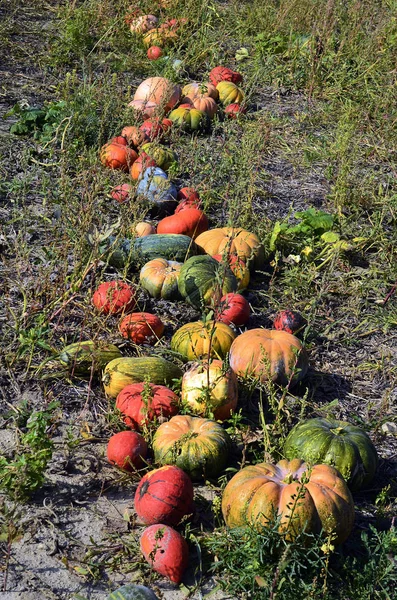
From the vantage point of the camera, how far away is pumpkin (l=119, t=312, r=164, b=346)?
15.4 ft

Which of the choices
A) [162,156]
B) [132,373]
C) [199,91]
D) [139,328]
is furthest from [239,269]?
[199,91]

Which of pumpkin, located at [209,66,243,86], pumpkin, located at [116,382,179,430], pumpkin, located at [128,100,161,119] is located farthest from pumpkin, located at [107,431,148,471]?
pumpkin, located at [209,66,243,86]

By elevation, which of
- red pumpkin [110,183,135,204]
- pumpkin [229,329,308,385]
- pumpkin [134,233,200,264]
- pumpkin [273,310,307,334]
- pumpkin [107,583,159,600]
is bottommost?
red pumpkin [110,183,135,204]

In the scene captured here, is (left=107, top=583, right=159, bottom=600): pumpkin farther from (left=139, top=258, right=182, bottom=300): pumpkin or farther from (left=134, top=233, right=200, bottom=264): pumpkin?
(left=134, top=233, right=200, bottom=264): pumpkin

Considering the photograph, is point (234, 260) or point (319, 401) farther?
point (234, 260)

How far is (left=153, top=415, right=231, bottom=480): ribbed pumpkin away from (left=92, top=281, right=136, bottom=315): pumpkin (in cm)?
113

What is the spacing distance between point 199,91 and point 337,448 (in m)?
5.04

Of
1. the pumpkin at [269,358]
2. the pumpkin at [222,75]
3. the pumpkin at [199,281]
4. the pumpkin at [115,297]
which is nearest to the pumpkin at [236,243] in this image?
the pumpkin at [199,281]

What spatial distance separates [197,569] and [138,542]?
30 cm

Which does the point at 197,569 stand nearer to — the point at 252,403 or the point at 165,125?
the point at 252,403

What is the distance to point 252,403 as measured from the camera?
4.44 metres

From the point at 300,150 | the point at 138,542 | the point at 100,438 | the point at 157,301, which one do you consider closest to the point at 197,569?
the point at 138,542

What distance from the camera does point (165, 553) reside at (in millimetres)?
3230

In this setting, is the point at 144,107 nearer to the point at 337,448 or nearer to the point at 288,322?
the point at 288,322
